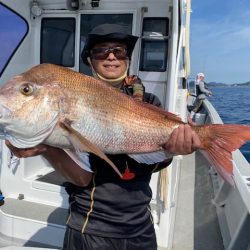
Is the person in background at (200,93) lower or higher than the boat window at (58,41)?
lower

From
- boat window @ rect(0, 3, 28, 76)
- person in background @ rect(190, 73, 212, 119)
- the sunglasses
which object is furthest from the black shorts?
person in background @ rect(190, 73, 212, 119)

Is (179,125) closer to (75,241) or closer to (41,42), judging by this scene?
(75,241)

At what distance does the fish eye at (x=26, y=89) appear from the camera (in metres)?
1.79

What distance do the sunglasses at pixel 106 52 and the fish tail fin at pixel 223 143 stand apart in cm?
67

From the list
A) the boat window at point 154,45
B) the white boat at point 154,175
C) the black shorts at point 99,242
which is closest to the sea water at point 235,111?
the white boat at point 154,175

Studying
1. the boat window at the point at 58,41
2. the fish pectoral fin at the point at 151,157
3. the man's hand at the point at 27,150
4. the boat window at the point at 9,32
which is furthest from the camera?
the boat window at the point at 58,41

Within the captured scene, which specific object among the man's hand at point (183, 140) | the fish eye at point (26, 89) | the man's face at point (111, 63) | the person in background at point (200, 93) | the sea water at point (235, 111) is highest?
the man's face at point (111, 63)

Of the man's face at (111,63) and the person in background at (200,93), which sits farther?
the person in background at (200,93)

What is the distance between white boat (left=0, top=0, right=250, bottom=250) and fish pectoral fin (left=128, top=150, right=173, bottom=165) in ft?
4.55

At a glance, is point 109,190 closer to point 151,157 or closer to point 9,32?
point 151,157

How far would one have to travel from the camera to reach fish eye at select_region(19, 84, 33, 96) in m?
1.79

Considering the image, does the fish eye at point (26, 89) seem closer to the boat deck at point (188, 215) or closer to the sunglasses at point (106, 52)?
the sunglasses at point (106, 52)

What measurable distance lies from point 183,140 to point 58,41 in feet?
13.2

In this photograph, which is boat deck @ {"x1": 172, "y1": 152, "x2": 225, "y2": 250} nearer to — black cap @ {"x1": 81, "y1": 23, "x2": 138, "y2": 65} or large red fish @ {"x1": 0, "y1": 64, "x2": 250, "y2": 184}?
large red fish @ {"x1": 0, "y1": 64, "x2": 250, "y2": 184}
